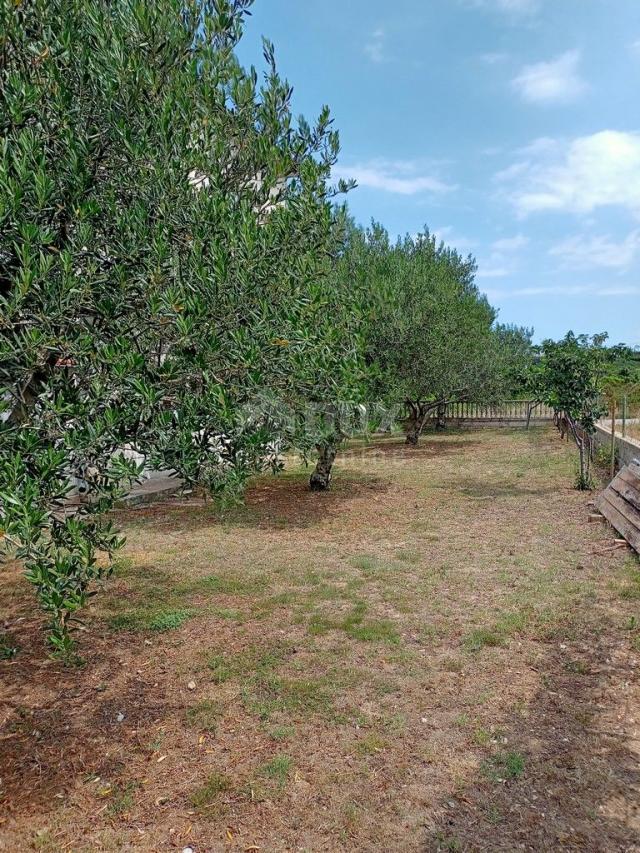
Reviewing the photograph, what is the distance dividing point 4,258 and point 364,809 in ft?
11.1

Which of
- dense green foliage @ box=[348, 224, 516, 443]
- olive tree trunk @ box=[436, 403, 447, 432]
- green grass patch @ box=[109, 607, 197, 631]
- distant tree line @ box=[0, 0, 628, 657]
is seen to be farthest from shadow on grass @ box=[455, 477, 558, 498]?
olive tree trunk @ box=[436, 403, 447, 432]

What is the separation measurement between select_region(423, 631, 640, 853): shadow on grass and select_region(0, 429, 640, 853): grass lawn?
1 centimetres

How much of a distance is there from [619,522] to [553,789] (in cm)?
561

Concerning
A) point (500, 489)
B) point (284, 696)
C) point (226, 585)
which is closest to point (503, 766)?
point (284, 696)

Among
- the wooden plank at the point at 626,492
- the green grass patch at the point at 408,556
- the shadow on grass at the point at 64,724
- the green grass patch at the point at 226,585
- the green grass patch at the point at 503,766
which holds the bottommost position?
the shadow on grass at the point at 64,724

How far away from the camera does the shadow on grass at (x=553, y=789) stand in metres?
2.77

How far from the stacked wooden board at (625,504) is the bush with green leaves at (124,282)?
5637 mm

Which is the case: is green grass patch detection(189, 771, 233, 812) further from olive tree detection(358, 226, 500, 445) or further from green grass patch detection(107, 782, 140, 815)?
olive tree detection(358, 226, 500, 445)

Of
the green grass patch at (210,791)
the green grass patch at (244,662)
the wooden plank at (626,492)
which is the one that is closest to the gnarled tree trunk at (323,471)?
the wooden plank at (626,492)

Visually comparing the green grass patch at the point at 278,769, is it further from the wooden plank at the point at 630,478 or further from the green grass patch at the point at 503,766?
the wooden plank at the point at 630,478

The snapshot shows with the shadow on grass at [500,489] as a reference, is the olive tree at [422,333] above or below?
above

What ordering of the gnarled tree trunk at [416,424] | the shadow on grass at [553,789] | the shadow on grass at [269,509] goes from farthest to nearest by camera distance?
1. the gnarled tree trunk at [416,424]
2. the shadow on grass at [269,509]
3. the shadow on grass at [553,789]

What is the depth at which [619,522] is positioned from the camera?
7.86 metres

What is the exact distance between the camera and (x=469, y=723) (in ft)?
12.2
